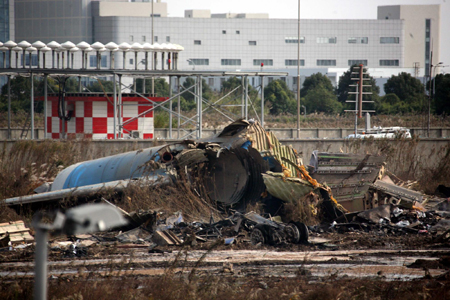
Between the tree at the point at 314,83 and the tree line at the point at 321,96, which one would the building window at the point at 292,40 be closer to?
the tree line at the point at 321,96

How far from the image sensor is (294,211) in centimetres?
1059

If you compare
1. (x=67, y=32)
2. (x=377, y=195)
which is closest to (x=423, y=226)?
(x=377, y=195)

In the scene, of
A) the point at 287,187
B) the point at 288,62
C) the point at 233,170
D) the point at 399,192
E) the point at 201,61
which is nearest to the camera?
the point at 287,187

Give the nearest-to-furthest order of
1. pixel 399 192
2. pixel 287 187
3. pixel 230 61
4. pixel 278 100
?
pixel 287 187
pixel 399 192
pixel 278 100
pixel 230 61

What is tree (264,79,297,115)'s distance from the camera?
55.8 metres

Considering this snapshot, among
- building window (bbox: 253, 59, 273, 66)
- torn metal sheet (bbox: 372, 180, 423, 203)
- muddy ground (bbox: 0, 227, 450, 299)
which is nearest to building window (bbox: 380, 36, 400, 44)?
building window (bbox: 253, 59, 273, 66)

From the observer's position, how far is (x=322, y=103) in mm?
54906

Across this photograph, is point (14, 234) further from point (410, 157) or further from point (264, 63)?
point (264, 63)

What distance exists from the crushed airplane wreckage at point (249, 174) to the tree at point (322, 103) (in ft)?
140

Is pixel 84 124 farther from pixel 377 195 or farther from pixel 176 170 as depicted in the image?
pixel 377 195

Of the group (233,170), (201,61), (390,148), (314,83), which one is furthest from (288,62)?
(233,170)

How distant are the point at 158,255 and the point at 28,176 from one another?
23.4ft

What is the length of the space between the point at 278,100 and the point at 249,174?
4555 cm

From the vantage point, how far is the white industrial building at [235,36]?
88500mm
